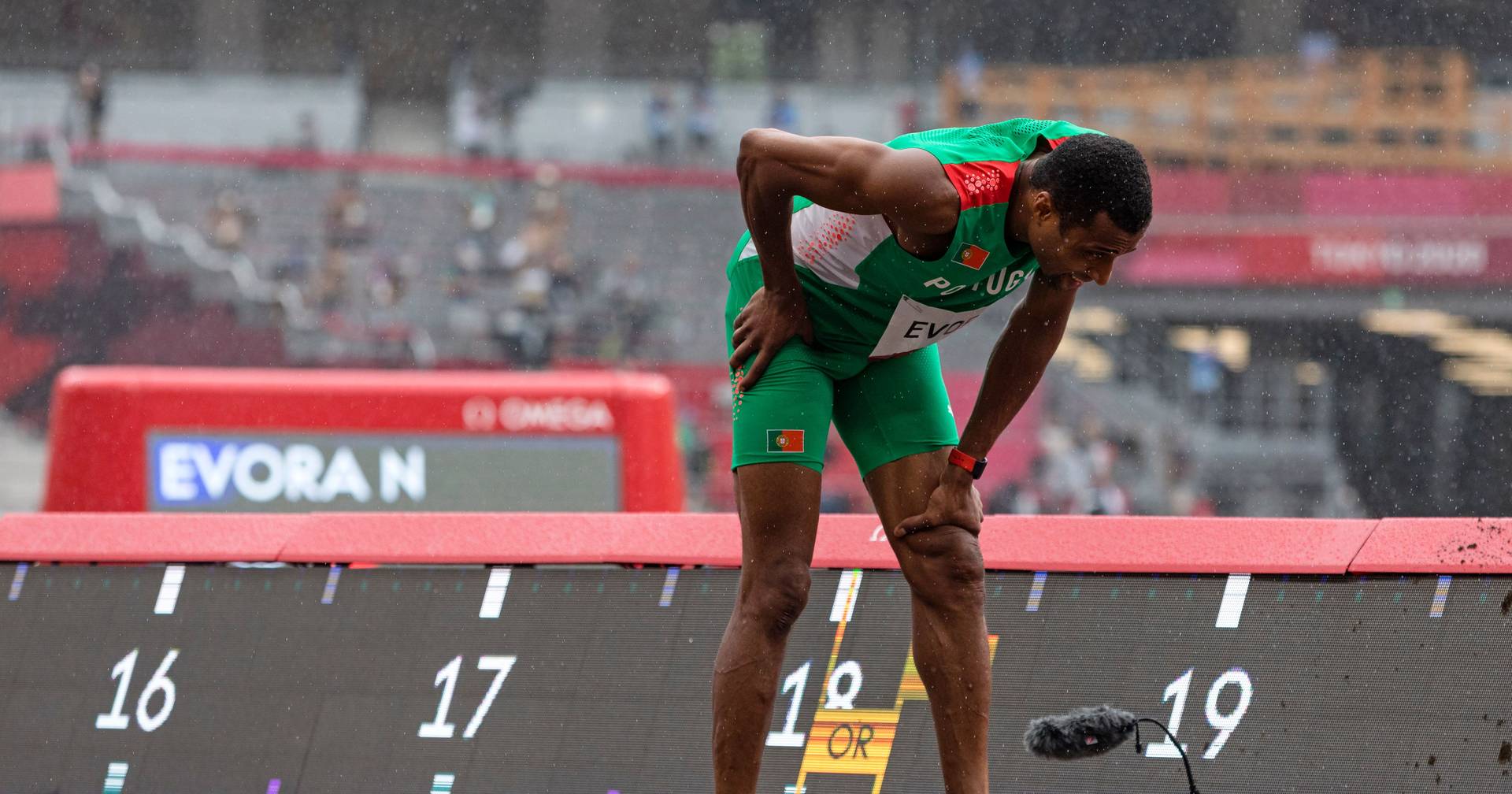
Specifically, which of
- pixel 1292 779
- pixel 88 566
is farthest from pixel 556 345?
pixel 1292 779

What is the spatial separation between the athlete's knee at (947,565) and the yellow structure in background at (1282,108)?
54.7 ft

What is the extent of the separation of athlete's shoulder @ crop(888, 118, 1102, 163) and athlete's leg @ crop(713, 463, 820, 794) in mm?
595

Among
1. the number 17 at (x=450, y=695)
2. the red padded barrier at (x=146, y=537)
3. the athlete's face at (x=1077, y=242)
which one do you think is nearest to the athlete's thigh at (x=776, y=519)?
the athlete's face at (x=1077, y=242)

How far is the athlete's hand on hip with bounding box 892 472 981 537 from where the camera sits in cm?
268

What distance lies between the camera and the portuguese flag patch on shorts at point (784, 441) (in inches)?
104

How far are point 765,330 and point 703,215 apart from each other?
15988mm

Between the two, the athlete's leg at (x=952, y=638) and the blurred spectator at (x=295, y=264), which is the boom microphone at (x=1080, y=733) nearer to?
the athlete's leg at (x=952, y=638)

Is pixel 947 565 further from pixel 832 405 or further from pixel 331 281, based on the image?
pixel 331 281

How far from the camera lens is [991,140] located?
8.41 feet

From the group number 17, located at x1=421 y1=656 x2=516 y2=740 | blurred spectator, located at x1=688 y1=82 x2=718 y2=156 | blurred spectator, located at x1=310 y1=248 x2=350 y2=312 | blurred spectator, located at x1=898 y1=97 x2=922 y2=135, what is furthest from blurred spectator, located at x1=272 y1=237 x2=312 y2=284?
number 17, located at x1=421 y1=656 x2=516 y2=740

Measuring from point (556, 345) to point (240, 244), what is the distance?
13.8 ft

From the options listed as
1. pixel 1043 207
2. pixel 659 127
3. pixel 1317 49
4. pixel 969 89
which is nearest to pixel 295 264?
pixel 659 127

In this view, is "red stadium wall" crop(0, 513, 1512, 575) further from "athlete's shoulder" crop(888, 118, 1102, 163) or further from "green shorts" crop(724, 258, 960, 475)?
"athlete's shoulder" crop(888, 118, 1102, 163)

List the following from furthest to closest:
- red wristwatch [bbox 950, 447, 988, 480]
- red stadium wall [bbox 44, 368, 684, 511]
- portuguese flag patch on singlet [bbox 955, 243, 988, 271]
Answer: red stadium wall [bbox 44, 368, 684, 511] → red wristwatch [bbox 950, 447, 988, 480] → portuguese flag patch on singlet [bbox 955, 243, 988, 271]
